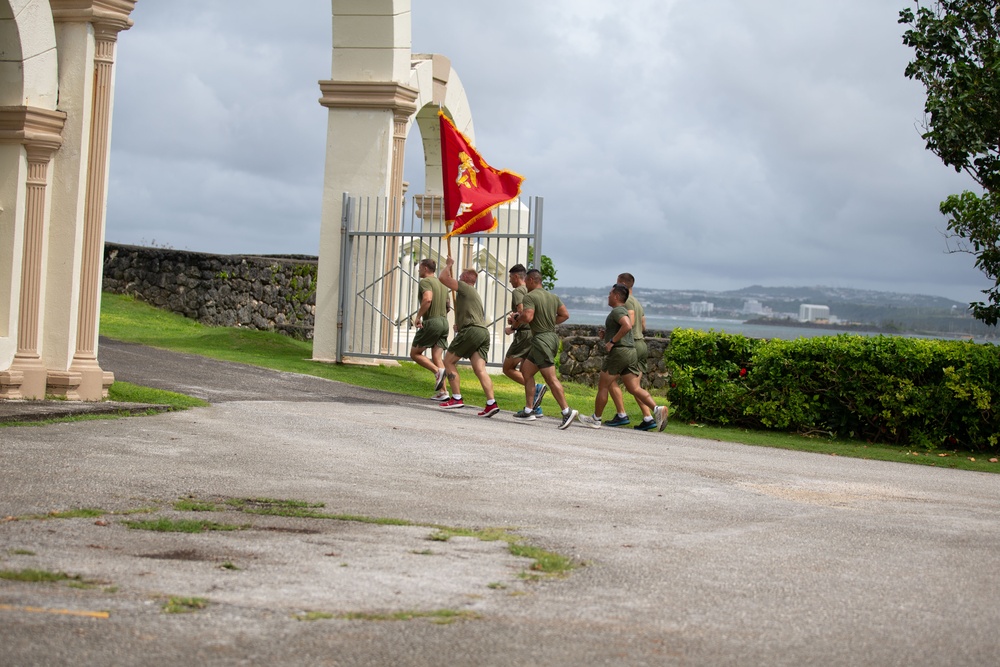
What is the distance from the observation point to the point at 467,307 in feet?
47.2

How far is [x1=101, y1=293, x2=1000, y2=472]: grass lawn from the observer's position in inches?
540

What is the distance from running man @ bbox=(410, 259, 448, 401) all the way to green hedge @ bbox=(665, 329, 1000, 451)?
10.1 feet

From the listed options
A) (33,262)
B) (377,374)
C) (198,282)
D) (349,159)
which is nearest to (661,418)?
(377,374)

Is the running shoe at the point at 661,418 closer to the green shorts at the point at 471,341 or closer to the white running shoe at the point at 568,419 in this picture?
the white running shoe at the point at 568,419

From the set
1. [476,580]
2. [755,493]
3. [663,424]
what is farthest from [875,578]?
[663,424]

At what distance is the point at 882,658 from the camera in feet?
14.8

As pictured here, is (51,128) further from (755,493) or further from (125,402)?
(755,493)

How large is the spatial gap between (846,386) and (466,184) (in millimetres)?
5983

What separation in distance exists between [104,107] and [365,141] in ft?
24.4

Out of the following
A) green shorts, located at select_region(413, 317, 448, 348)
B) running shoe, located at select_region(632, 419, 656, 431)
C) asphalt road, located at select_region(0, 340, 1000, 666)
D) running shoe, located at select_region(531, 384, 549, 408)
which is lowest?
asphalt road, located at select_region(0, 340, 1000, 666)

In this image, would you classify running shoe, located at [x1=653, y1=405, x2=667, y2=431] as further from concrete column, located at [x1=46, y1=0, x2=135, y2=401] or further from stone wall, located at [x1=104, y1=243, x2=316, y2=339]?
stone wall, located at [x1=104, y1=243, x2=316, y2=339]

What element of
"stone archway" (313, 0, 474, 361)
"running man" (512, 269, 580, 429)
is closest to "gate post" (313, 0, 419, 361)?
"stone archway" (313, 0, 474, 361)

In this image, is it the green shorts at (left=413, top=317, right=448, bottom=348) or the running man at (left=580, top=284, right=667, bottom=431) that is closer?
the running man at (left=580, top=284, right=667, bottom=431)

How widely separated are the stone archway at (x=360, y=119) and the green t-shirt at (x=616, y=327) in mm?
6192
